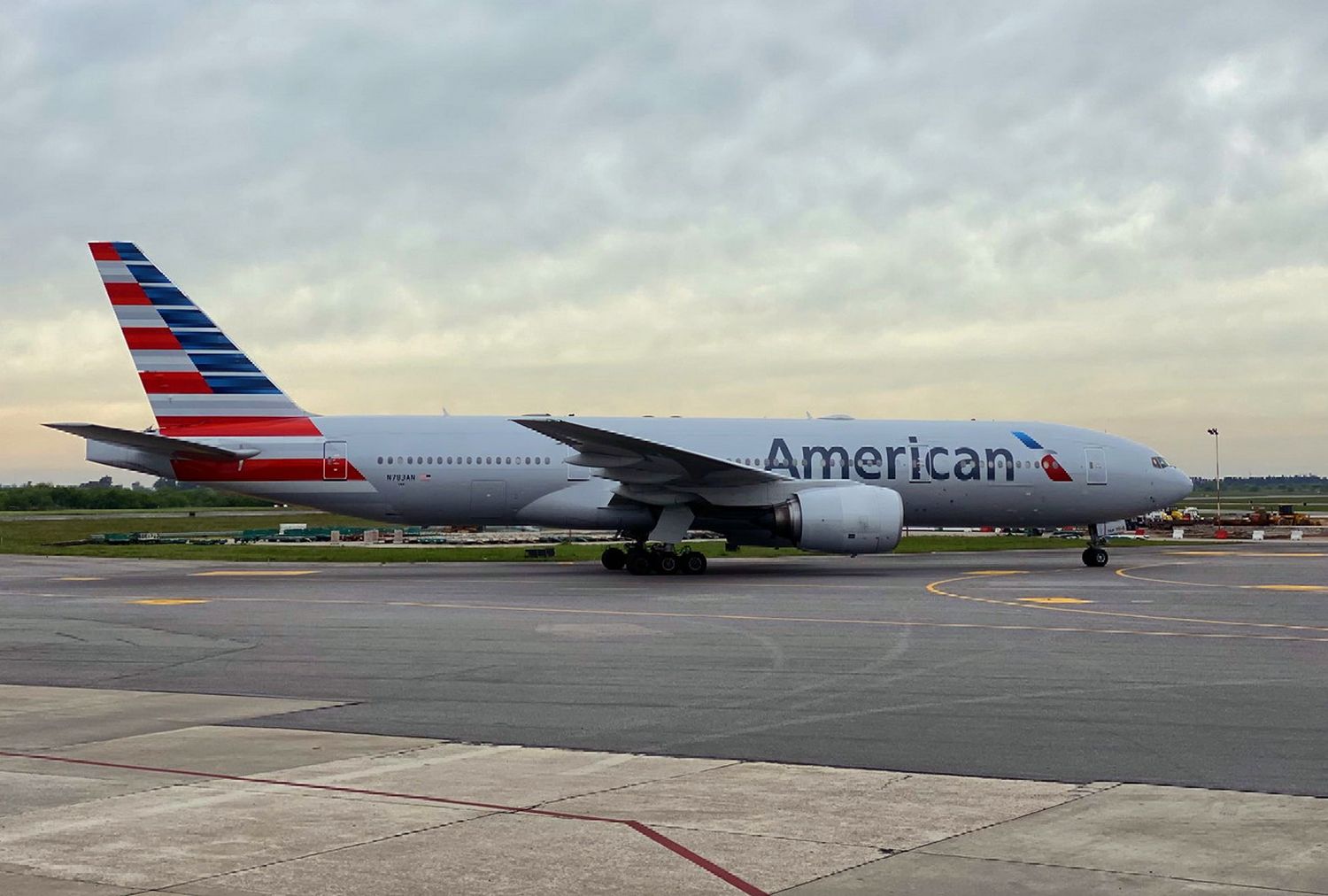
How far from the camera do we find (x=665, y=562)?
28828mm

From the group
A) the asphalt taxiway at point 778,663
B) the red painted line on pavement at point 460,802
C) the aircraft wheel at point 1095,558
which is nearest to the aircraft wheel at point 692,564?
the asphalt taxiway at point 778,663

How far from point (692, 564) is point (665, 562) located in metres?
0.61

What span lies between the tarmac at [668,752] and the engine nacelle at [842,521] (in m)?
8.27

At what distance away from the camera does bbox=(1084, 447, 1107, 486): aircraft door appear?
33250mm

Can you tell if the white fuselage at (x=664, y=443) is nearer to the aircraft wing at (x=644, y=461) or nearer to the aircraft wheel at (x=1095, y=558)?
the aircraft wing at (x=644, y=461)

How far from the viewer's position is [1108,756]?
8359mm

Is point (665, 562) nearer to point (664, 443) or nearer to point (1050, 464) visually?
point (664, 443)

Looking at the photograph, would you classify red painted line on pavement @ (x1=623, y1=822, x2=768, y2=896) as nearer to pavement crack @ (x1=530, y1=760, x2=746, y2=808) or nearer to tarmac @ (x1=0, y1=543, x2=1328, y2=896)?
tarmac @ (x1=0, y1=543, x2=1328, y2=896)

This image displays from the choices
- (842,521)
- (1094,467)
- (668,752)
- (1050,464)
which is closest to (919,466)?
(1050,464)

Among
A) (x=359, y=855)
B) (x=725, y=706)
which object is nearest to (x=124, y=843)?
(x=359, y=855)

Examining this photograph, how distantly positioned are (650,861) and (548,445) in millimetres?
25319

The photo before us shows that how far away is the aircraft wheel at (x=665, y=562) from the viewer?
28.8 meters

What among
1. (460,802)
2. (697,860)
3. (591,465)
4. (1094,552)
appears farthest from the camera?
(1094,552)

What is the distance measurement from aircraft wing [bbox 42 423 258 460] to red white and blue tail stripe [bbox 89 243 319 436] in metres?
0.91
